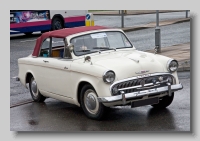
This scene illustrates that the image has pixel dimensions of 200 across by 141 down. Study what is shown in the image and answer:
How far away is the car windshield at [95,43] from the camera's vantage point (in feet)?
34.4

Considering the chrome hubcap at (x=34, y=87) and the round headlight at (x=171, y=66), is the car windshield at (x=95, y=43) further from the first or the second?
the chrome hubcap at (x=34, y=87)

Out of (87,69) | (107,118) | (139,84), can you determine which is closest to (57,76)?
(87,69)

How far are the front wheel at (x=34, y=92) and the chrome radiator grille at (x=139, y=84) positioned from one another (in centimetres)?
258

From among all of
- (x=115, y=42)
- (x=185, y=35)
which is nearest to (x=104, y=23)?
(x=185, y=35)

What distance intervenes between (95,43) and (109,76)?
4.39 feet

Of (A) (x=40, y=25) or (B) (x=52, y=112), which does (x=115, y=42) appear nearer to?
(B) (x=52, y=112)

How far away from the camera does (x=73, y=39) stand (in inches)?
417

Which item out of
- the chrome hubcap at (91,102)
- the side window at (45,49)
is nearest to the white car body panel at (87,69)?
the side window at (45,49)

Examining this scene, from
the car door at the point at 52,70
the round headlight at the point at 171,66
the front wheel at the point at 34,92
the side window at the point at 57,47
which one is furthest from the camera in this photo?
the front wheel at the point at 34,92

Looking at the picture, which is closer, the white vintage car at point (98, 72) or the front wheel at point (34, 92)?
the white vintage car at point (98, 72)

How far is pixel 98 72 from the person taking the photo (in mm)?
9508

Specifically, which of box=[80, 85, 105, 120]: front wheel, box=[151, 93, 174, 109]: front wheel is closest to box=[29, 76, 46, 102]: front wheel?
box=[80, 85, 105, 120]: front wheel

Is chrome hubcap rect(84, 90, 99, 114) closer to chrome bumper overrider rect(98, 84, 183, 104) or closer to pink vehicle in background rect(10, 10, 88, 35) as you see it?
chrome bumper overrider rect(98, 84, 183, 104)

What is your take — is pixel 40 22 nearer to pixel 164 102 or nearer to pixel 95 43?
pixel 95 43
